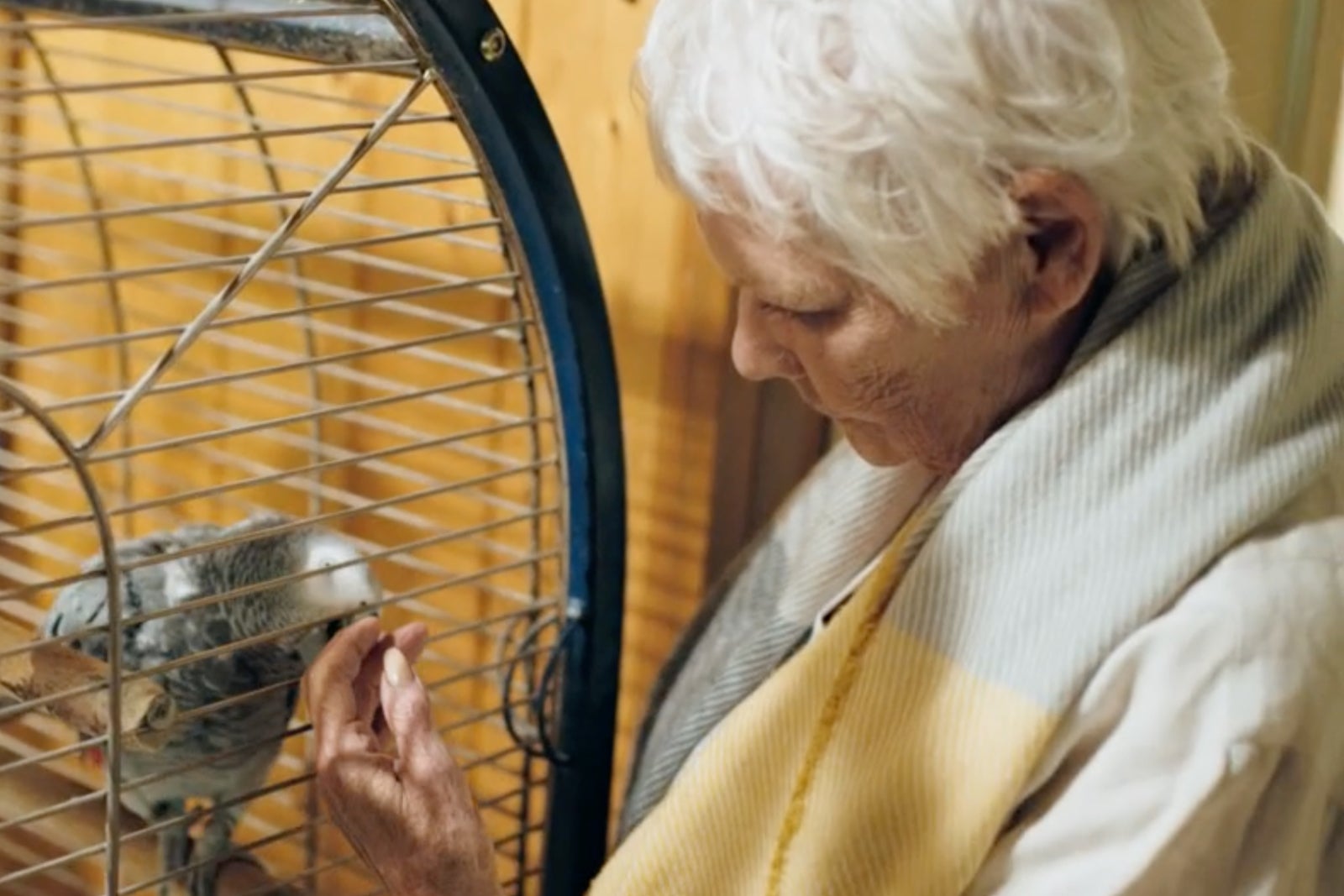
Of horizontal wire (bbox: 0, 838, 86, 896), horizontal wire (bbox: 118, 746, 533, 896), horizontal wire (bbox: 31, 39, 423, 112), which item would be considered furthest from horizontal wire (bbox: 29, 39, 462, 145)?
horizontal wire (bbox: 0, 838, 86, 896)

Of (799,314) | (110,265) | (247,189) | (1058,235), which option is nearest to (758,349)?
(799,314)

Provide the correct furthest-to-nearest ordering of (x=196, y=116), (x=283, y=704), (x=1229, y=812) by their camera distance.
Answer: (x=196, y=116), (x=283, y=704), (x=1229, y=812)

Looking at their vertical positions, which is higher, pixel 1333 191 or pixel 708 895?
pixel 1333 191

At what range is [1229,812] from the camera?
0.66 meters

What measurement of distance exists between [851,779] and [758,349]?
0.68ft

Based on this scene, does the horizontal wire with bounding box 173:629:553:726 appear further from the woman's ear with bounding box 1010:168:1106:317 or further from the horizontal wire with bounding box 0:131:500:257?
the woman's ear with bounding box 1010:168:1106:317

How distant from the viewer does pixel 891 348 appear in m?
0.72

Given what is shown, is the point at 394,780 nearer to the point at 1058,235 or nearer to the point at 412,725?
the point at 412,725

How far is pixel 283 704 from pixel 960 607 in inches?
14.9

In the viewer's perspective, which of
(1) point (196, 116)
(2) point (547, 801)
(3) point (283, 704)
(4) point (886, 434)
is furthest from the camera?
(1) point (196, 116)

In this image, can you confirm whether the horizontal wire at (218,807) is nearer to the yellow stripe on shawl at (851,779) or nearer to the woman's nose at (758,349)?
the yellow stripe on shawl at (851,779)

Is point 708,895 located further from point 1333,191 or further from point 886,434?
point 1333,191

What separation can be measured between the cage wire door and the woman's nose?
0.14m

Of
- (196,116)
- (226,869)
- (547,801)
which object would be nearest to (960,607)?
(547,801)
